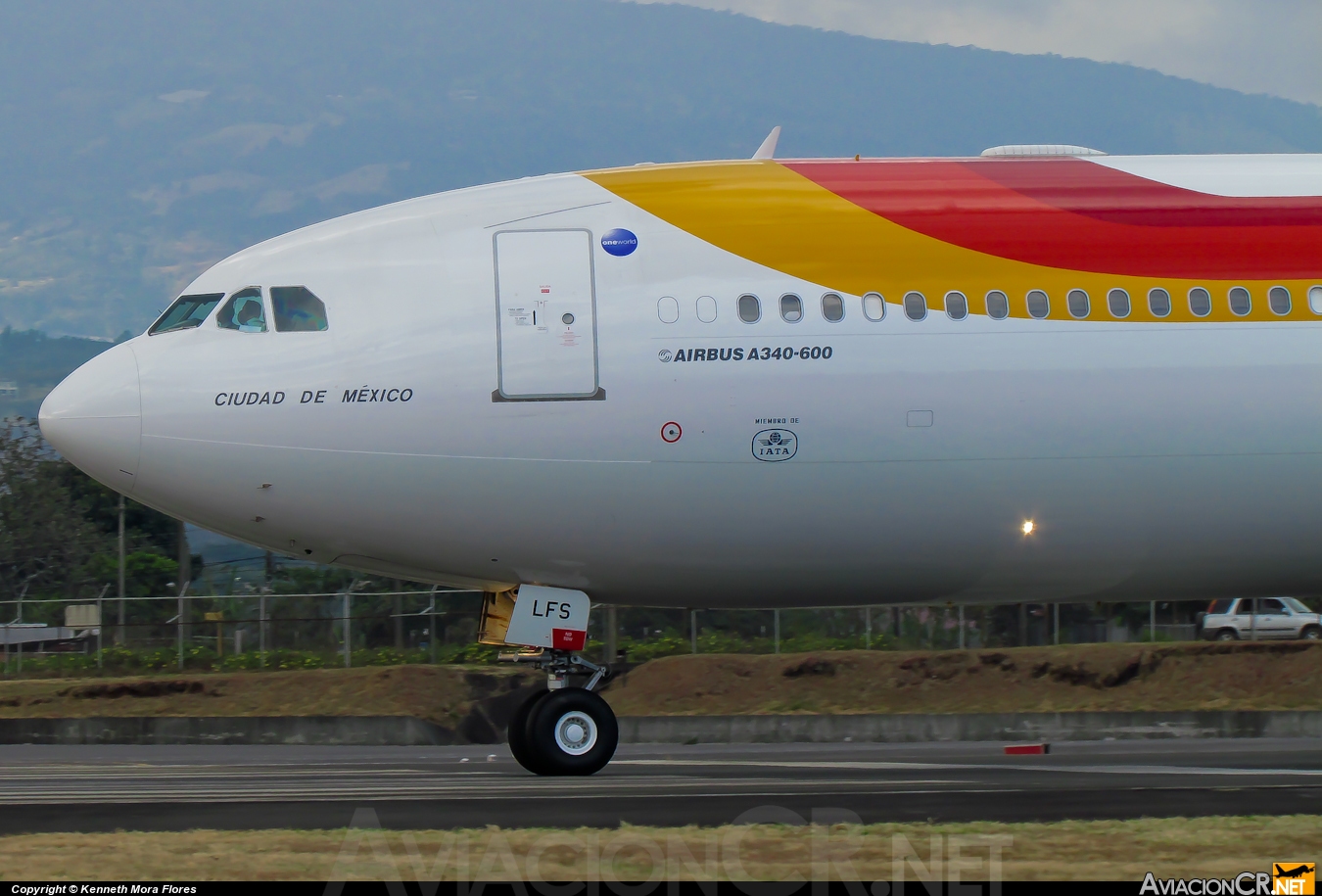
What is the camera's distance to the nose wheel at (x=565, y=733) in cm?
1248

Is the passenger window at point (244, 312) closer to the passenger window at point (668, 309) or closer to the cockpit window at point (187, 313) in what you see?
the cockpit window at point (187, 313)

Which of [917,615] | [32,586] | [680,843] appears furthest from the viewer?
[32,586]

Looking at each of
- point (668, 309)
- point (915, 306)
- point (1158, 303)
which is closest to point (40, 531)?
point (668, 309)

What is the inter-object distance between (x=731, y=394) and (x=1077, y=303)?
10.0ft

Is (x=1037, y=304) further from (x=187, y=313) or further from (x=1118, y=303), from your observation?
(x=187, y=313)

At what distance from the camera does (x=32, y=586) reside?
4950 cm

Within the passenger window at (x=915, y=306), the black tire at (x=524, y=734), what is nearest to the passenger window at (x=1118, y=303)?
the passenger window at (x=915, y=306)

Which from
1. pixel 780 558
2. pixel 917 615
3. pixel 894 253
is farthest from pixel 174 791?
pixel 917 615

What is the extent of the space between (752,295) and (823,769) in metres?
4.70

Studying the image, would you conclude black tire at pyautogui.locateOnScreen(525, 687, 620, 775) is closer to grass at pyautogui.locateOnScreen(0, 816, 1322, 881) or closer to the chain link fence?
grass at pyautogui.locateOnScreen(0, 816, 1322, 881)

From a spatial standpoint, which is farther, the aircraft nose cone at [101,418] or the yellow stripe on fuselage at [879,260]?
the yellow stripe on fuselage at [879,260]

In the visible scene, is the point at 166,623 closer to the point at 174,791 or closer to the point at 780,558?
the point at 174,791

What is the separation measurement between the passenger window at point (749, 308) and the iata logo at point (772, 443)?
0.95 metres

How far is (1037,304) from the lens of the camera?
1241cm
